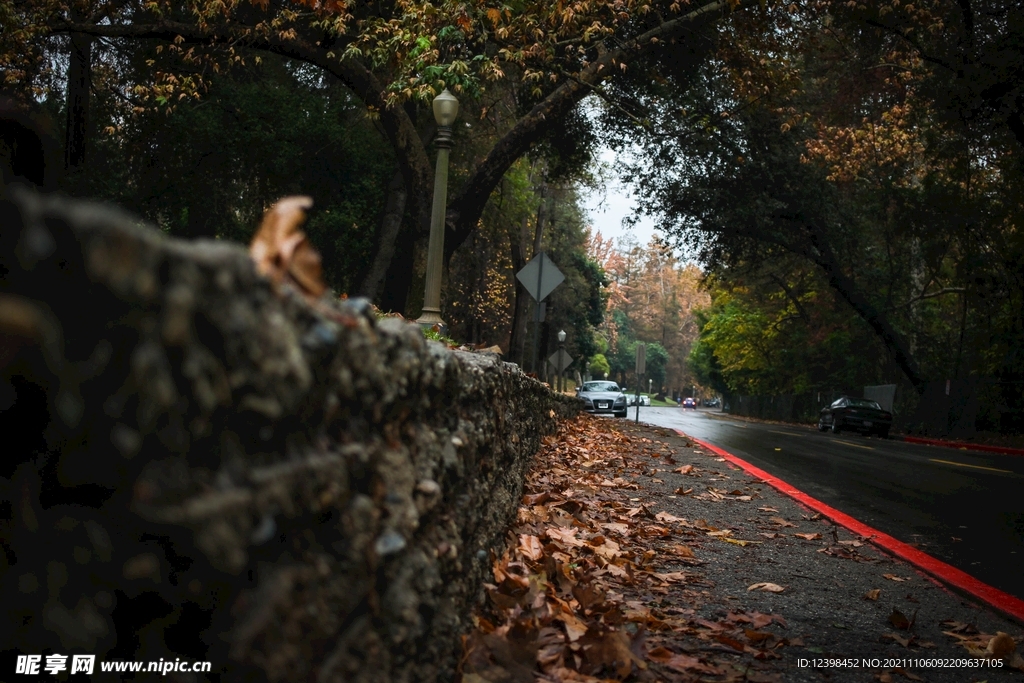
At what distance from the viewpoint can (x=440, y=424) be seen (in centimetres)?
259

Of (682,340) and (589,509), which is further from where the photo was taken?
(682,340)

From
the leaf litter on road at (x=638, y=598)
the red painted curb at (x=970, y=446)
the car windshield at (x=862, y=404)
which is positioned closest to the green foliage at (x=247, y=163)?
the leaf litter on road at (x=638, y=598)

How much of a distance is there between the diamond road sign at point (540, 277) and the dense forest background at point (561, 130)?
1.36 m

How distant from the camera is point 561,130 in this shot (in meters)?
20.0

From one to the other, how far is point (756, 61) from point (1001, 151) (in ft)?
35.4

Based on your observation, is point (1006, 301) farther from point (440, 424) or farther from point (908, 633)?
point (440, 424)

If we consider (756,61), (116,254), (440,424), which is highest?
(756,61)

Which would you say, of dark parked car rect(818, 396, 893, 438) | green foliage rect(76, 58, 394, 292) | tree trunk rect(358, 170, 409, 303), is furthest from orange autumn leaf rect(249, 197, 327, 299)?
dark parked car rect(818, 396, 893, 438)

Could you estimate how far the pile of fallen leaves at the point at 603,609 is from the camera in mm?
2947

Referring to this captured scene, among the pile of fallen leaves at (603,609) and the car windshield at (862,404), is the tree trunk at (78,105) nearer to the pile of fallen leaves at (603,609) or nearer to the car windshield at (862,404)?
the pile of fallen leaves at (603,609)

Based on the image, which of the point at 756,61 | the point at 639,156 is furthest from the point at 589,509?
the point at 639,156

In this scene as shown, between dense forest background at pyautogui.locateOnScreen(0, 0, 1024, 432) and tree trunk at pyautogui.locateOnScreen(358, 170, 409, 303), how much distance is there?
0.06 metres

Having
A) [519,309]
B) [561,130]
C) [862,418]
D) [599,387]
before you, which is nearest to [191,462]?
[561,130]

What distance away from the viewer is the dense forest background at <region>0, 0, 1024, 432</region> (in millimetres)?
12867
